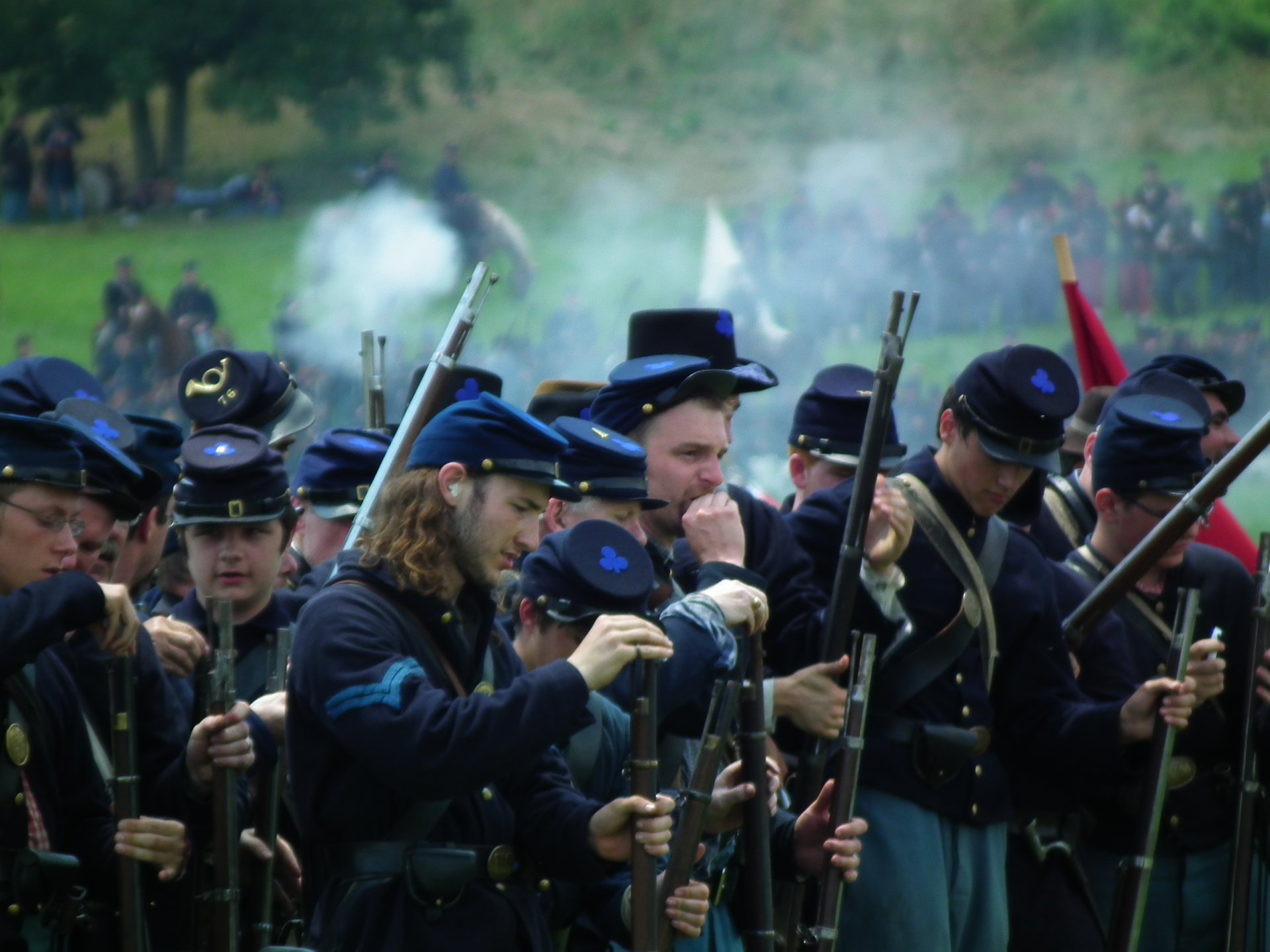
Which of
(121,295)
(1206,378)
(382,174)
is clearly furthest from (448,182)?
(1206,378)

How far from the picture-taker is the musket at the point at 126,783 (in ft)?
12.9

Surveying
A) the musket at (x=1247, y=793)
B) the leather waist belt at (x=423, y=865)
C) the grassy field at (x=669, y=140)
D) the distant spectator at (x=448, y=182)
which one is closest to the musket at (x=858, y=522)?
the leather waist belt at (x=423, y=865)

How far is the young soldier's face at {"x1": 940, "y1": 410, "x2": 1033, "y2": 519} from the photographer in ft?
17.0

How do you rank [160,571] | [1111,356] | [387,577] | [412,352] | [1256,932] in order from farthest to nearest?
[412,352] → [1111,356] → [1256,932] → [160,571] → [387,577]

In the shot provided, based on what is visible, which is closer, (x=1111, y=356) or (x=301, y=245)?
(x=1111, y=356)

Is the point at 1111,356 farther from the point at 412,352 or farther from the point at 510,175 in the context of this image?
the point at 510,175

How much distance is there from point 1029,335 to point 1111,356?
30.5 feet

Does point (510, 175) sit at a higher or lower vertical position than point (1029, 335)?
higher

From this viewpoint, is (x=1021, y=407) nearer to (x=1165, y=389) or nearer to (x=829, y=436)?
(x=1165, y=389)

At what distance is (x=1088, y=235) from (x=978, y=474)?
13.8 m

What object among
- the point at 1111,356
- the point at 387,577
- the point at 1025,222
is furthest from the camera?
the point at 1025,222

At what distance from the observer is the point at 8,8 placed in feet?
63.0

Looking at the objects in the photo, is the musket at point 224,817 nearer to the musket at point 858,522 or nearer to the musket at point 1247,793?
the musket at point 858,522

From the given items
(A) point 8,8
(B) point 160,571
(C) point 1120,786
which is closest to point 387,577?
(B) point 160,571
